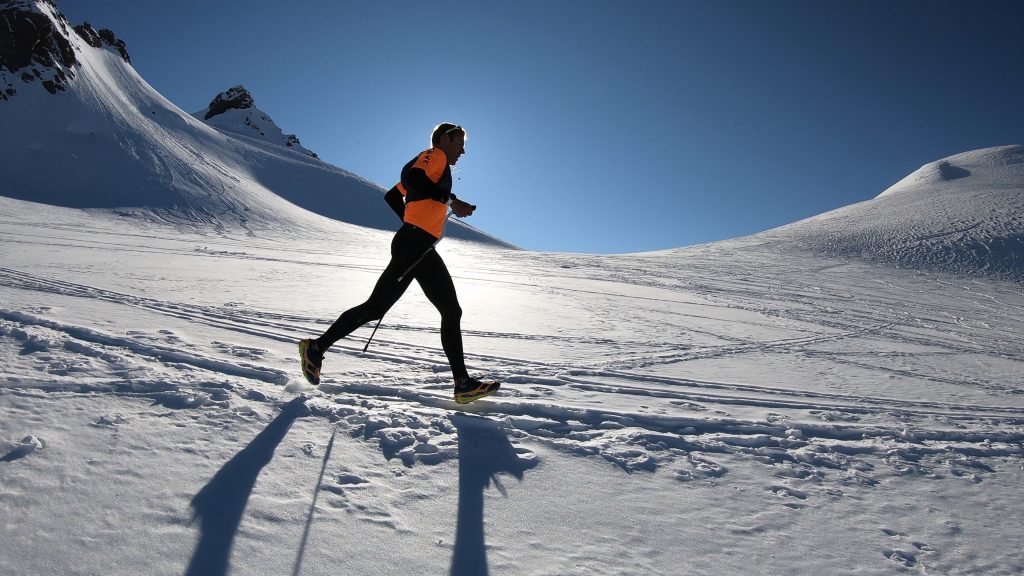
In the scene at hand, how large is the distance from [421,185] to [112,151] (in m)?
34.1

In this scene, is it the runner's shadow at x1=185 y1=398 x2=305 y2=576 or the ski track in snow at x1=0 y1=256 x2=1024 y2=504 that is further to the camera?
the ski track in snow at x1=0 y1=256 x2=1024 y2=504

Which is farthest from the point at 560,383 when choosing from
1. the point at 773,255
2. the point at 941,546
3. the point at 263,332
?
the point at 773,255

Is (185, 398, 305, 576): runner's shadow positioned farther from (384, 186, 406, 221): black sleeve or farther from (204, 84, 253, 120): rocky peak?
(204, 84, 253, 120): rocky peak

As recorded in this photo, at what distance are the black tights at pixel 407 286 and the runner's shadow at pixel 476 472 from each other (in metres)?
0.49

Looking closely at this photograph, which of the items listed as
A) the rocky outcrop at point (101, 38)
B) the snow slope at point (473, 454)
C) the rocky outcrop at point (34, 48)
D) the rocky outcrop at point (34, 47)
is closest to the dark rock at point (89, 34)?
the rocky outcrop at point (101, 38)

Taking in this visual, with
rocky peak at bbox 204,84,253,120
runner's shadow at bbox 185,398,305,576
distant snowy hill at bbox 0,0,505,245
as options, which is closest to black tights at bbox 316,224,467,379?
runner's shadow at bbox 185,398,305,576

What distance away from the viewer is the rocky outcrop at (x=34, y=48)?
104 ft

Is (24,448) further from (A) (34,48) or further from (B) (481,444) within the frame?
(A) (34,48)

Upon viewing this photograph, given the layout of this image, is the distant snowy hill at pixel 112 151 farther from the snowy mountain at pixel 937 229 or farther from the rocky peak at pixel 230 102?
the rocky peak at pixel 230 102

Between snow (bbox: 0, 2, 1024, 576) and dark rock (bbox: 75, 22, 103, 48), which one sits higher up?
dark rock (bbox: 75, 22, 103, 48)

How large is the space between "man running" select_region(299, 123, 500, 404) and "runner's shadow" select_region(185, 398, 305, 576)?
822 millimetres

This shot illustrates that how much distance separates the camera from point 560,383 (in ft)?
11.2

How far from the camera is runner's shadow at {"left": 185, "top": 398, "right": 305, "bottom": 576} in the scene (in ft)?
4.48

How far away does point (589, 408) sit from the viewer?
113 inches
